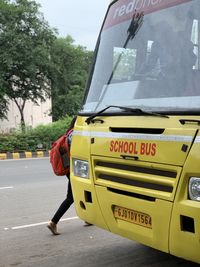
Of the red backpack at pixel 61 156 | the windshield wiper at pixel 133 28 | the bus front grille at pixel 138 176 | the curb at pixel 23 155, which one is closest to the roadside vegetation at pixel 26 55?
the curb at pixel 23 155

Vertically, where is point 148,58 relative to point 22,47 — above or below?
below

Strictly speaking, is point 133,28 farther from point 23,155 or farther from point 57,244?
point 23,155

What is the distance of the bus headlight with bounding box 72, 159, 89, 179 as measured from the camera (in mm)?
4429

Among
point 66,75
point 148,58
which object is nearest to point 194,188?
point 148,58

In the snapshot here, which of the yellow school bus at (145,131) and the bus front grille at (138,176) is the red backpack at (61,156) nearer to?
the yellow school bus at (145,131)

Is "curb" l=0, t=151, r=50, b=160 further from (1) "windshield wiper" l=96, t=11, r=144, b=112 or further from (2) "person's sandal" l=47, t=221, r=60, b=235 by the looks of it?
(1) "windshield wiper" l=96, t=11, r=144, b=112

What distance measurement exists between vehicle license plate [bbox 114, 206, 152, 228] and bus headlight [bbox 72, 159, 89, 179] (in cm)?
50

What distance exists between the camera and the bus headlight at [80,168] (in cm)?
443

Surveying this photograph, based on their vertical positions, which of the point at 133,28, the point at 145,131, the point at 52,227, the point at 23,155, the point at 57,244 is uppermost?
the point at 133,28

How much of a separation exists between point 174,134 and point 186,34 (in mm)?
937

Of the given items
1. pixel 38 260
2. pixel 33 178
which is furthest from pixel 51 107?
pixel 38 260

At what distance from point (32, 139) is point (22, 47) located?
9125 millimetres

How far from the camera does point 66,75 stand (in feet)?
123

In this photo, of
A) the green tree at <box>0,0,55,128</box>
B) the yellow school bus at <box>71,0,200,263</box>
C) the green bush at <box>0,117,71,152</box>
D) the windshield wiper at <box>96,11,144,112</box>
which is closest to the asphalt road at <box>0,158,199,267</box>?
the yellow school bus at <box>71,0,200,263</box>
